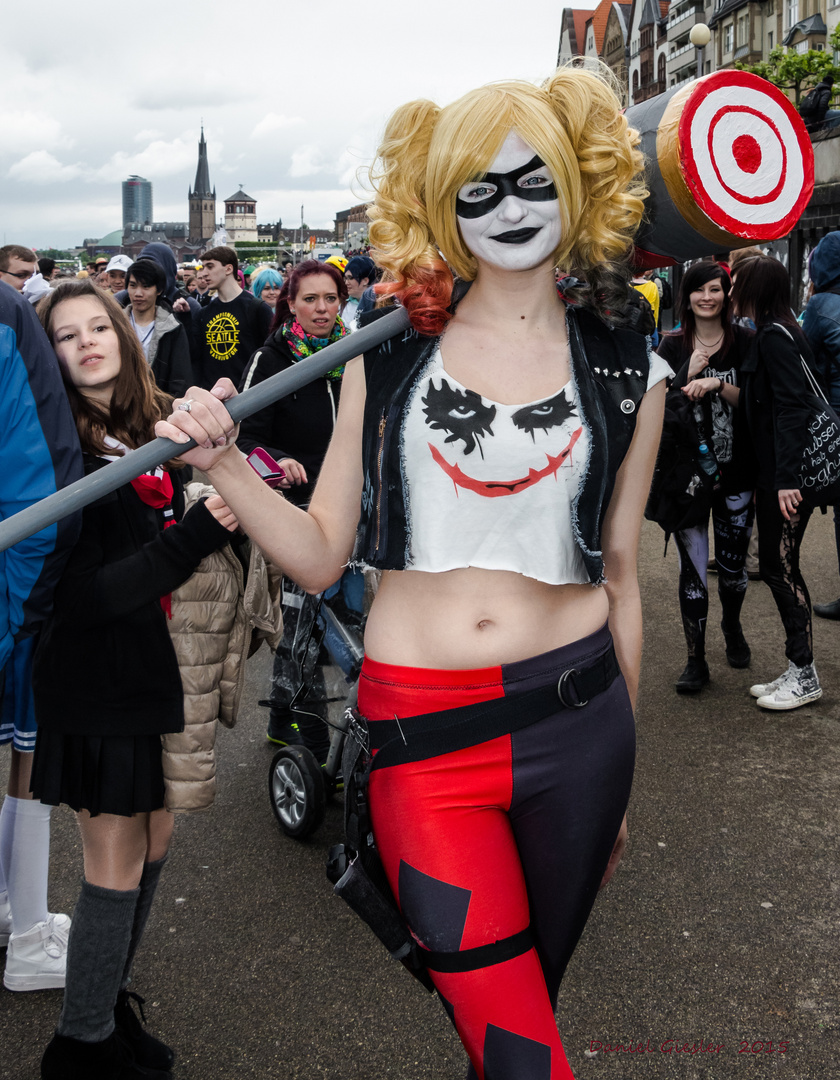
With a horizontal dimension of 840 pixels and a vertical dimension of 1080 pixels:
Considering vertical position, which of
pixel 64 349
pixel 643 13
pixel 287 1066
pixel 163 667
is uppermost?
pixel 643 13

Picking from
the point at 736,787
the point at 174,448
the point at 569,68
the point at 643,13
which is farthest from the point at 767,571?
the point at 643,13

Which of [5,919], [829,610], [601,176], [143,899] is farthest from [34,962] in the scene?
[829,610]

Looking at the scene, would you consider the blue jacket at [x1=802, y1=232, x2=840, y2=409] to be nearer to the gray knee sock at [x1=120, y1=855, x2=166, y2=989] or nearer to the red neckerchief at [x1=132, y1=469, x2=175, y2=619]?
the red neckerchief at [x1=132, y1=469, x2=175, y2=619]

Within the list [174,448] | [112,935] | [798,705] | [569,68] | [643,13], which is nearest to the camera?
[174,448]

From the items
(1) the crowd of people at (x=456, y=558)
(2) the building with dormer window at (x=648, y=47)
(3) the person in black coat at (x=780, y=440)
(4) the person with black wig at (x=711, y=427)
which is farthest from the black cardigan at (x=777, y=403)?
(2) the building with dormer window at (x=648, y=47)

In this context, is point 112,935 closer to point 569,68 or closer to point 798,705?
point 569,68

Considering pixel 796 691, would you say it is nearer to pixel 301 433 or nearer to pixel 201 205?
pixel 301 433

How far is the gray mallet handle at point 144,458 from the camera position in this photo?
5.50 ft

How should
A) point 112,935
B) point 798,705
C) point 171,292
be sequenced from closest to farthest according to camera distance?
point 112,935, point 798,705, point 171,292

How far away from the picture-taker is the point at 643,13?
56.7 m

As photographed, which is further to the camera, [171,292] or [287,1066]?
[171,292]

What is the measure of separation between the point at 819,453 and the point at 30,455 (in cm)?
340

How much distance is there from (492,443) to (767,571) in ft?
10.8

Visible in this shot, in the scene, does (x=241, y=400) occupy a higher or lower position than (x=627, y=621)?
higher
